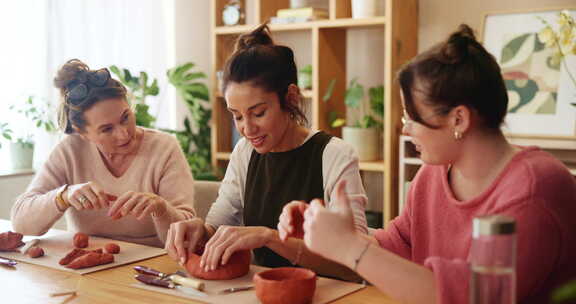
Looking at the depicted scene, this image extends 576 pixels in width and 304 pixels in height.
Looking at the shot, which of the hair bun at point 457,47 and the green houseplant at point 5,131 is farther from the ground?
the hair bun at point 457,47

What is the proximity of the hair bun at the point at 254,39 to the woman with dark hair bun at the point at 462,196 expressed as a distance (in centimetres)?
62

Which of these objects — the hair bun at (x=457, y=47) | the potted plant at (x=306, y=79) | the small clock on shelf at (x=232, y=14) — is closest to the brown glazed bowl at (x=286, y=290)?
the hair bun at (x=457, y=47)

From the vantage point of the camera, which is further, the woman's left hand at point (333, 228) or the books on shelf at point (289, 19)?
the books on shelf at point (289, 19)

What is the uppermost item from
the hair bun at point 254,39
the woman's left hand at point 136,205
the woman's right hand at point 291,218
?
the hair bun at point 254,39

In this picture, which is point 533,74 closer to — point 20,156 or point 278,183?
point 278,183

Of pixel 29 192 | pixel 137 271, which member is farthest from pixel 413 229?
pixel 29 192

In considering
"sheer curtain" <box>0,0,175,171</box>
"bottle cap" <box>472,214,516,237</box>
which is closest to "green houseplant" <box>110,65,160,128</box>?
"sheer curtain" <box>0,0,175,171</box>

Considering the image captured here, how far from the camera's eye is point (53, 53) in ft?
11.6

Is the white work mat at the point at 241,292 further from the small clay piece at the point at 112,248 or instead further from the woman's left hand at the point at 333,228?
the small clay piece at the point at 112,248

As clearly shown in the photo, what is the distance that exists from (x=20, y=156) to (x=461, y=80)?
8.90 feet

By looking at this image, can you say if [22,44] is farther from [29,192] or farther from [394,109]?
[394,109]

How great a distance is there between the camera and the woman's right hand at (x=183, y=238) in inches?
63.4

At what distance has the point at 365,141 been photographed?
11.8ft

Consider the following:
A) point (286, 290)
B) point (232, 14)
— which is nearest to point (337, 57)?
point (232, 14)
